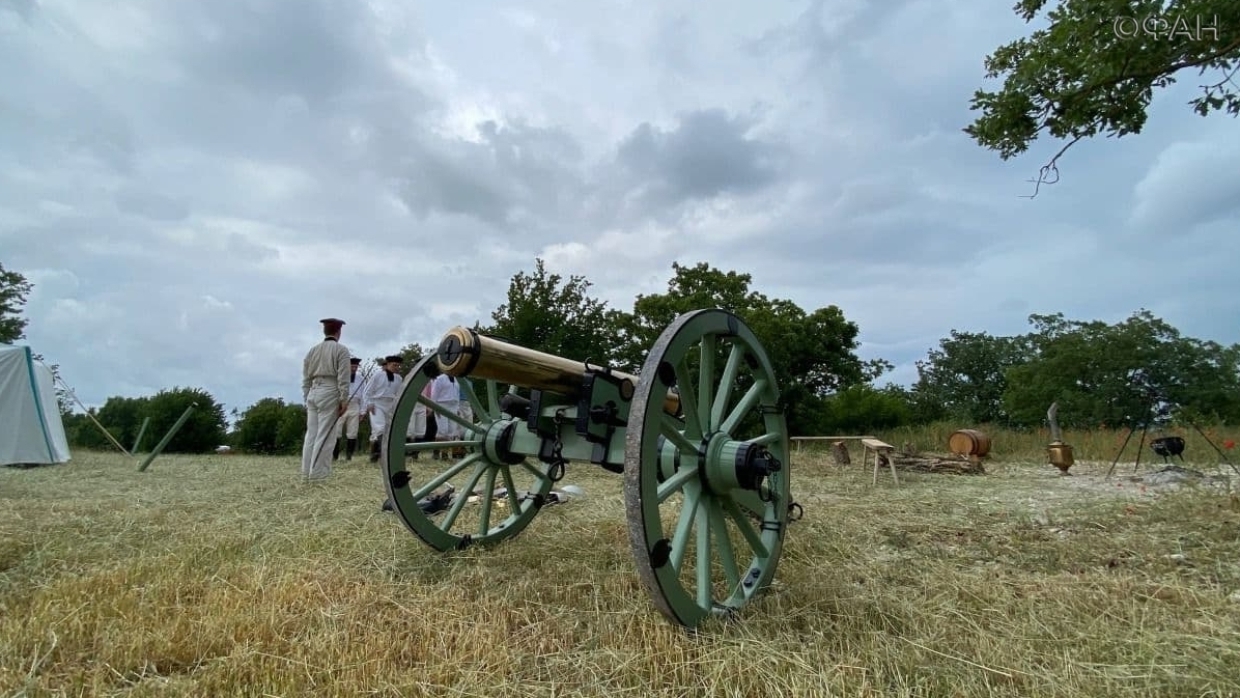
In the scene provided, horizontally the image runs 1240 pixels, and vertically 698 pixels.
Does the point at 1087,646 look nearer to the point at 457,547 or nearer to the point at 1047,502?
the point at 457,547

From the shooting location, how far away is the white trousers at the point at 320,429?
675 centimetres

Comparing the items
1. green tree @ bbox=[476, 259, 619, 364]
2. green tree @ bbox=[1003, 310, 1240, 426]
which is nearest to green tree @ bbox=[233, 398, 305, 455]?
green tree @ bbox=[476, 259, 619, 364]

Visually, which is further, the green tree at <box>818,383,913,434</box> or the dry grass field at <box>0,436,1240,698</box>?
the green tree at <box>818,383,913,434</box>

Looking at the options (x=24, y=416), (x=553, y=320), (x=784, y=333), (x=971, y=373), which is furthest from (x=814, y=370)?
(x=971, y=373)

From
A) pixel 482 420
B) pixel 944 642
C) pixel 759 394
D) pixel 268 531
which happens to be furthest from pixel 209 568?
pixel 944 642

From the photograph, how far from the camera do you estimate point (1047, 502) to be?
578 centimetres

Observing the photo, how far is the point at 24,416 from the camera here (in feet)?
31.2

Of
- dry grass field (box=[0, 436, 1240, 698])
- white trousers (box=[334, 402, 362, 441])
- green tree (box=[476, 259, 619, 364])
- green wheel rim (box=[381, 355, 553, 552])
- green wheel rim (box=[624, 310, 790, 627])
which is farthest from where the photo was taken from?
green tree (box=[476, 259, 619, 364])

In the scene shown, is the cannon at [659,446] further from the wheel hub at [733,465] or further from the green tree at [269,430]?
the green tree at [269,430]

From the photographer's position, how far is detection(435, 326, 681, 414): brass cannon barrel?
9.10 feet

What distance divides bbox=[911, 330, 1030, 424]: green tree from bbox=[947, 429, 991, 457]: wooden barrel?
1526 inches

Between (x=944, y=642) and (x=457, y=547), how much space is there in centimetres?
238

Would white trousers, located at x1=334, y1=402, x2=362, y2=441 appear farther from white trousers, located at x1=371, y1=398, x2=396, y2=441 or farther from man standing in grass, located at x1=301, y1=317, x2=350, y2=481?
man standing in grass, located at x1=301, y1=317, x2=350, y2=481

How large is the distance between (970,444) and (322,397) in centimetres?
919
